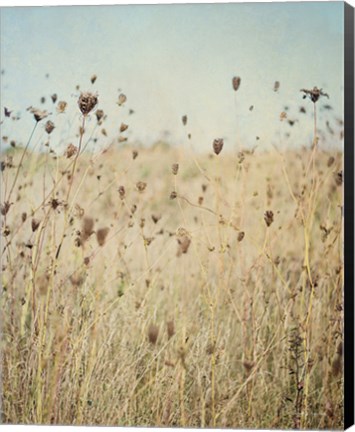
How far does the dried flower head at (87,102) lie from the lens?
5.91 meters

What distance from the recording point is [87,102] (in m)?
5.92

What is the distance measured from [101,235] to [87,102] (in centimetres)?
66

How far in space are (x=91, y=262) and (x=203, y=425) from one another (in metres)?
0.98

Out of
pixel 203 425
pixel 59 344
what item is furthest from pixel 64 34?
pixel 203 425

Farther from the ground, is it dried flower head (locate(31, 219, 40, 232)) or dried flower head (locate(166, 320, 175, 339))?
dried flower head (locate(31, 219, 40, 232))

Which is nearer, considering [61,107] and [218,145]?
[218,145]

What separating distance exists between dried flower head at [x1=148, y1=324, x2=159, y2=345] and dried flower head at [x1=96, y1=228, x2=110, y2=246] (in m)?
0.48

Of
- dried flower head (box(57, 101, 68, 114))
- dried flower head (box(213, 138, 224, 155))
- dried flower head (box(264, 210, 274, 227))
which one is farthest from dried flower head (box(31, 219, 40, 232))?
dried flower head (box(264, 210, 274, 227))

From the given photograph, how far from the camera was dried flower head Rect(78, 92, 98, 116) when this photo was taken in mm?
5914

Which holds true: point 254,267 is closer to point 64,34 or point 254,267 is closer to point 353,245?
point 353,245

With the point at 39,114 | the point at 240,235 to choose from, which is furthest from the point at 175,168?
the point at 39,114

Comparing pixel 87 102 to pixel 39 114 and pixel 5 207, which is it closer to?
pixel 39 114

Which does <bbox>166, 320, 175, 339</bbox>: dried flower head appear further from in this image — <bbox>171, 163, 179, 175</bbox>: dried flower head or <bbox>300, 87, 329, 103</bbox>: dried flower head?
<bbox>300, 87, 329, 103</bbox>: dried flower head

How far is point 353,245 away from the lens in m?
5.79
